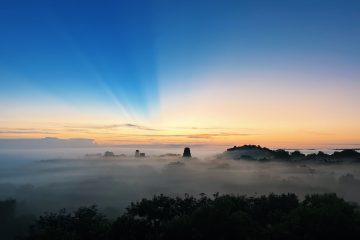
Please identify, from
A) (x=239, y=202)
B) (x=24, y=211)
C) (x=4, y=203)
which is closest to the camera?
(x=239, y=202)

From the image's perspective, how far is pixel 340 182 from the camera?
197 meters

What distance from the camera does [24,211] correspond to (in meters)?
155

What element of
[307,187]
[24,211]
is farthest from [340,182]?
[24,211]

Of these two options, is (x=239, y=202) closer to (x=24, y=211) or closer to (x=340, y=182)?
(x=24, y=211)

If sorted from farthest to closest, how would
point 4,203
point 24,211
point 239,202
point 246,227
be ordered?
point 24,211, point 4,203, point 239,202, point 246,227

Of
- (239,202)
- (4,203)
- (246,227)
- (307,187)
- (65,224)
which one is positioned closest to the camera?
(246,227)

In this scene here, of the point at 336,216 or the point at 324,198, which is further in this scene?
the point at 324,198

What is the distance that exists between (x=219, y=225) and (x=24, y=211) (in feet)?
426

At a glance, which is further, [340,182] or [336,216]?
[340,182]

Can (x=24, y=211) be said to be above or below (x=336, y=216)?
below

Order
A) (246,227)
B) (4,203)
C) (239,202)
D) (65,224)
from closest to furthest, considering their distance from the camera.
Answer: (246,227) → (65,224) → (239,202) → (4,203)

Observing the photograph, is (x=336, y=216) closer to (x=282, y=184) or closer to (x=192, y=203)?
(x=192, y=203)

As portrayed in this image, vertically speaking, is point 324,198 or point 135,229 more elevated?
point 324,198

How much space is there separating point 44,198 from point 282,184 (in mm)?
123374
